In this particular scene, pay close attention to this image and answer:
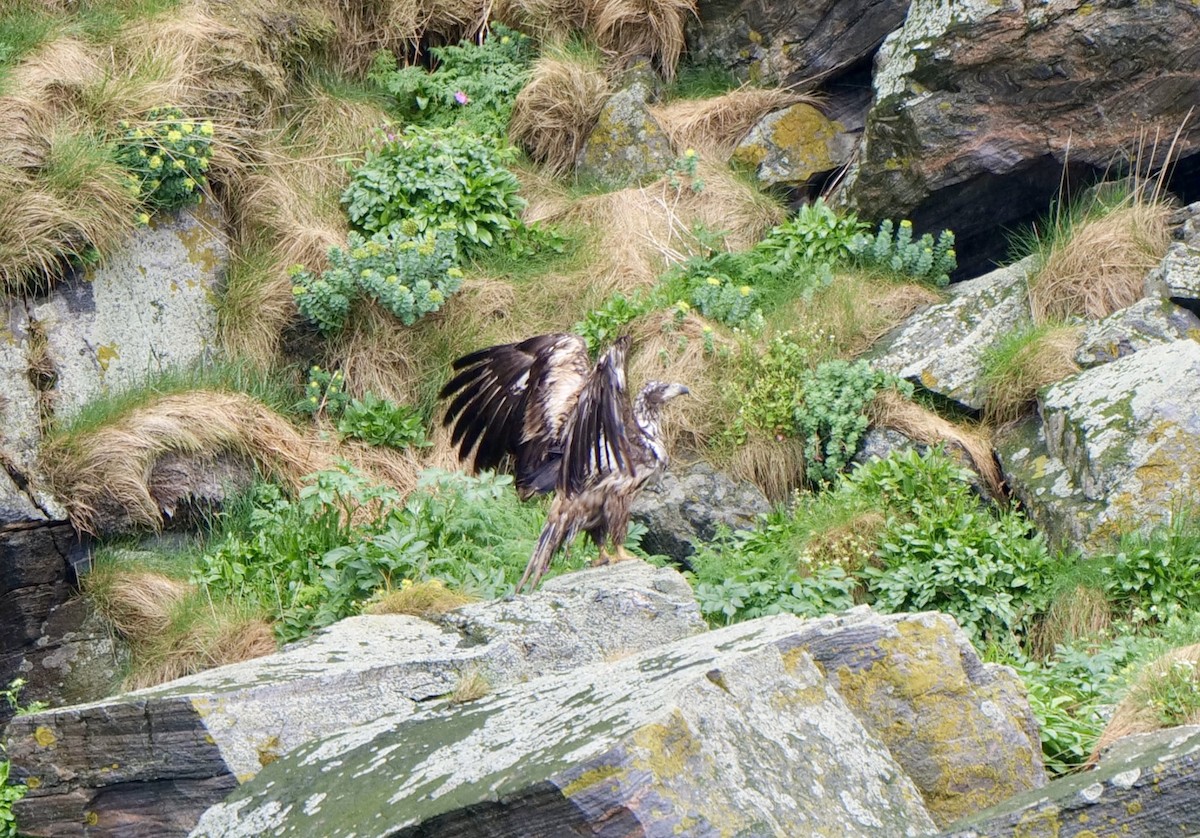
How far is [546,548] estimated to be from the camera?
6.71 metres

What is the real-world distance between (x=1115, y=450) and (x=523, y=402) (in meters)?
3.05

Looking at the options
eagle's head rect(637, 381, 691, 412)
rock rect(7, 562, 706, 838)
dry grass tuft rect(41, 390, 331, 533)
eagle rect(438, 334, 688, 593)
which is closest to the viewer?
rock rect(7, 562, 706, 838)

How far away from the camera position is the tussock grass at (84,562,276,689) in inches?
299

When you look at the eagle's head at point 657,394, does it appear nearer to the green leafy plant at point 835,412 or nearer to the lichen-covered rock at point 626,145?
the green leafy plant at point 835,412

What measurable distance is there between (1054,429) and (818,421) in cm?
135

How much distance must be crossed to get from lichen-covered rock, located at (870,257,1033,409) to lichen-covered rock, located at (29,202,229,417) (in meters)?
4.38

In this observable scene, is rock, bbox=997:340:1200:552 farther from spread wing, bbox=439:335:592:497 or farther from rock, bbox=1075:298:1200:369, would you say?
spread wing, bbox=439:335:592:497

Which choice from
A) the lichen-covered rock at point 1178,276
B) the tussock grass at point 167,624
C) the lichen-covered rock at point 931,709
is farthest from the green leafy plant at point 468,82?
the lichen-covered rock at point 931,709

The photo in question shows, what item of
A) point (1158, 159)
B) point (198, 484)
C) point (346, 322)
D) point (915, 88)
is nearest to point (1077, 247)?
point (1158, 159)

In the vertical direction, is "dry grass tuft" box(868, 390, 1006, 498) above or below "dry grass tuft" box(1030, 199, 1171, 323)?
below

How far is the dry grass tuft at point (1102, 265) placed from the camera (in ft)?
29.1

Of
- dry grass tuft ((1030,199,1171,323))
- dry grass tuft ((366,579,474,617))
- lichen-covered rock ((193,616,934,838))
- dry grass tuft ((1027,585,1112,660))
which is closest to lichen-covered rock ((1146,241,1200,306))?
dry grass tuft ((1030,199,1171,323))

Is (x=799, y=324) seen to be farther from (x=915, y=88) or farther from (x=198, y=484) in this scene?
(x=198, y=484)

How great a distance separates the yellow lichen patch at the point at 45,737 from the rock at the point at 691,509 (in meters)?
4.14
